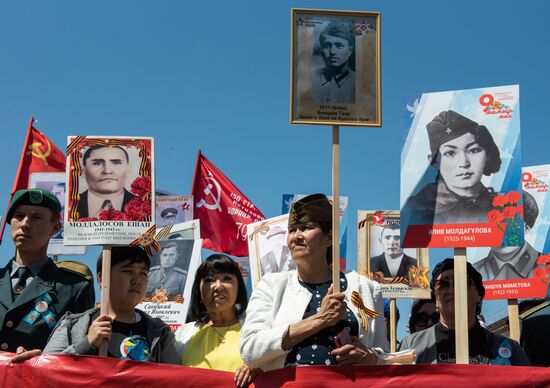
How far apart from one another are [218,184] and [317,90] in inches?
231

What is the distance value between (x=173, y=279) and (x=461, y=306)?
10.3ft

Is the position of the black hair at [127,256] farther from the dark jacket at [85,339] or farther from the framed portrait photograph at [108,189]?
the dark jacket at [85,339]

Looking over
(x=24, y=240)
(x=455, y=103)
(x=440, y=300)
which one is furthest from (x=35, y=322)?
(x=455, y=103)

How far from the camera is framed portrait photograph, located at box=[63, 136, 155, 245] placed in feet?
19.1

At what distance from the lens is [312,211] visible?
507cm

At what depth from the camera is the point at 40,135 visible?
8.67 meters

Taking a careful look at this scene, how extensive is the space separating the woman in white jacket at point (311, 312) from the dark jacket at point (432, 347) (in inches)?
27.6

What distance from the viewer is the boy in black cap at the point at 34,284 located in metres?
5.77

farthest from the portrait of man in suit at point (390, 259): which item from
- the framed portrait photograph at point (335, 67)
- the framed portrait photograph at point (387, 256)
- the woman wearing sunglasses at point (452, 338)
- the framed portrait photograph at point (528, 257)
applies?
the framed portrait photograph at point (335, 67)

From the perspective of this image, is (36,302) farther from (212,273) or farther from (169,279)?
(169,279)

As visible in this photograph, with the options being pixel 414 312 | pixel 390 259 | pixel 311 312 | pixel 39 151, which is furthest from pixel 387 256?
pixel 311 312

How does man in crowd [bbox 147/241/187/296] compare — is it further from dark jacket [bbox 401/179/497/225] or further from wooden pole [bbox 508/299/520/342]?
wooden pole [bbox 508/299/520/342]

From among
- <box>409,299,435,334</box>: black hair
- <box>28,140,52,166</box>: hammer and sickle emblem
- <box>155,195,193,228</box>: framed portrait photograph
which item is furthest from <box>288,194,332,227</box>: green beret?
<box>155,195,193,228</box>: framed portrait photograph

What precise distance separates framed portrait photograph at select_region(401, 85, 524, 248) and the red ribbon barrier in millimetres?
977
